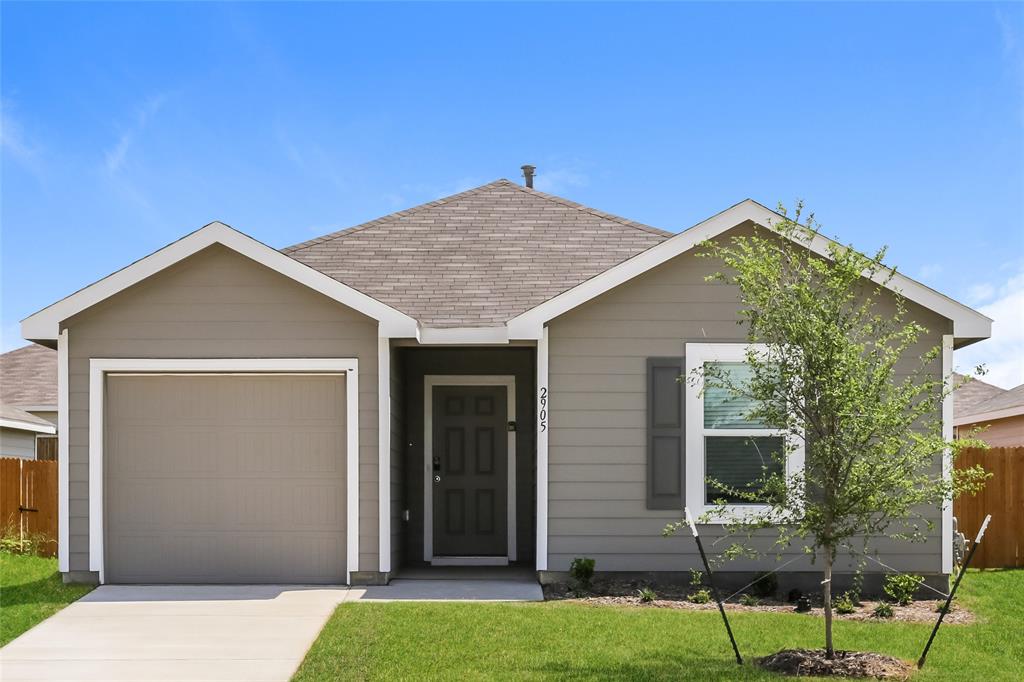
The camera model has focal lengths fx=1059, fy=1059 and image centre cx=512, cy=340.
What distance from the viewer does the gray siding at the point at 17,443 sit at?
64.6 ft

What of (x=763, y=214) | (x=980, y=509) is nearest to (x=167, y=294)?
(x=763, y=214)

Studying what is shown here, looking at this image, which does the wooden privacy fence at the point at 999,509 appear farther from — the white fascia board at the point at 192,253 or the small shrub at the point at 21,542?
the small shrub at the point at 21,542

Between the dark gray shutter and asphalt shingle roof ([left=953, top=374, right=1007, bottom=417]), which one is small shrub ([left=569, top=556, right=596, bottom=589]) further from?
asphalt shingle roof ([left=953, top=374, right=1007, bottom=417])

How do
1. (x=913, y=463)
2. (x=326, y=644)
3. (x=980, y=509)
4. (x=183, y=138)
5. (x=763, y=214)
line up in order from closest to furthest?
(x=913, y=463)
(x=326, y=644)
(x=763, y=214)
(x=183, y=138)
(x=980, y=509)

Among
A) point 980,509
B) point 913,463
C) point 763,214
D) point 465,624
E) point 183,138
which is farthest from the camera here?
point 980,509

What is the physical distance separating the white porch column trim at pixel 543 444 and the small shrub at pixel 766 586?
2172 mm

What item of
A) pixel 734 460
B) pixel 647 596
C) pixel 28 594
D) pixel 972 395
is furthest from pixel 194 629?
pixel 972 395

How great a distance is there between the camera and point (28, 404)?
21516mm

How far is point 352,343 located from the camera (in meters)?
11.1

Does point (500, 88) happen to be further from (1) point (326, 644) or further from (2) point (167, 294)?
(1) point (326, 644)

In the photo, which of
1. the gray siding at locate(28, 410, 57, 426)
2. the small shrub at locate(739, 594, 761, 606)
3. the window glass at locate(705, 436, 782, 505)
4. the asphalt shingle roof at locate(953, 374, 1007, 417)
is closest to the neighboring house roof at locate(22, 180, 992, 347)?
the window glass at locate(705, 436, 782, 505)

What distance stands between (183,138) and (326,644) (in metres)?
6.89

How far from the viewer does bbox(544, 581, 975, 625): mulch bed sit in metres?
10.1

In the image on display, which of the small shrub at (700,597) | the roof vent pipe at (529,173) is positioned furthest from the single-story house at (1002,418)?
the small shrub at (700,597)
